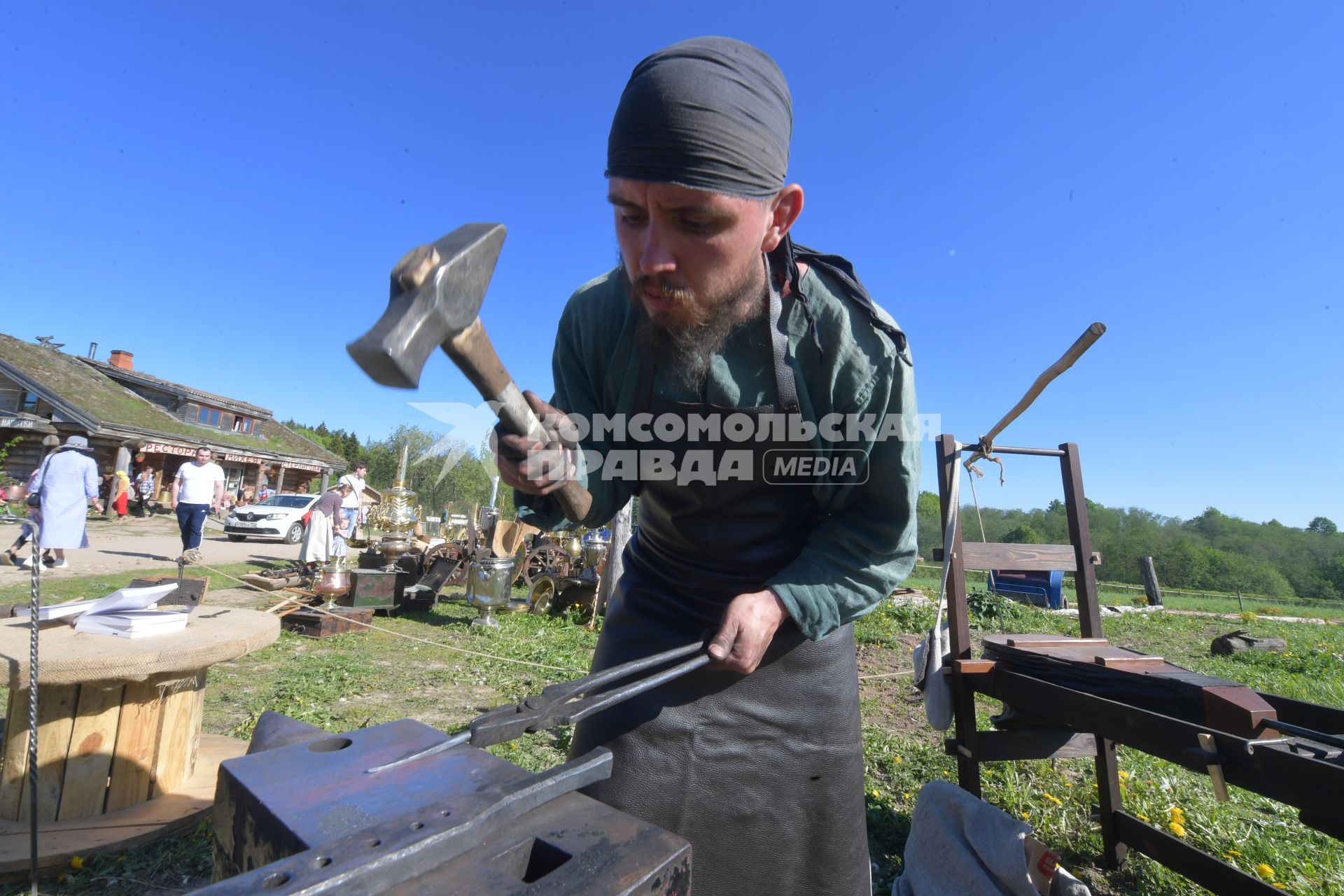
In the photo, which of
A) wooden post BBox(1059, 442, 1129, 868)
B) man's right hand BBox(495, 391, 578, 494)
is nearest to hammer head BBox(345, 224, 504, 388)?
man's right hand BBox(495, 391, 578, 494)

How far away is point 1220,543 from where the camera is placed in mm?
56250

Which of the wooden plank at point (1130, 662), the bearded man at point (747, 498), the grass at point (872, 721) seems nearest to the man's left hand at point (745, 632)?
the bearded man at point (747, 498)

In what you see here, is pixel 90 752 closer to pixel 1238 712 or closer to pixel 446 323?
pixel 446 323

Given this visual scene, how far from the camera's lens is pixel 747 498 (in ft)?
5.74

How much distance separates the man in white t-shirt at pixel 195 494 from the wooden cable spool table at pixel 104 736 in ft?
27.3

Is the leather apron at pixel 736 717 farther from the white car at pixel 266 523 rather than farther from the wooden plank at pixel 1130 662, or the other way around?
the white car at pixel 266 523

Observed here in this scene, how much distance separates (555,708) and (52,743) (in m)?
3.05

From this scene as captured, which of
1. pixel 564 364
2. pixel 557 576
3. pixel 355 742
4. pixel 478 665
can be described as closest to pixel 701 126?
pixel 564 364

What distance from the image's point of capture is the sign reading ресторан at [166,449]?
23.0 m

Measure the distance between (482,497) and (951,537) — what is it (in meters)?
46.5

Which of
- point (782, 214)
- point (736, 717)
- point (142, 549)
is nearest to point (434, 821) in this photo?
point (736, 717)

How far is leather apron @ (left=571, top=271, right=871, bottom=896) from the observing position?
161 centimetres

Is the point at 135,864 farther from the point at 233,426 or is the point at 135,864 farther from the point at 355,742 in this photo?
the point at 233,426

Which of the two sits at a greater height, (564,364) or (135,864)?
(564,364)
